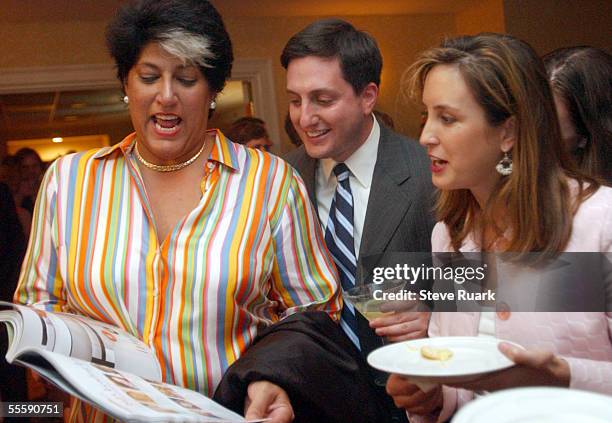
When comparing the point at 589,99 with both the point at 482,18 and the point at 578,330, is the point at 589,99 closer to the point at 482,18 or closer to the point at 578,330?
the point at 578,330

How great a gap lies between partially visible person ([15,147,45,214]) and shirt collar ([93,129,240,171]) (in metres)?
3.05

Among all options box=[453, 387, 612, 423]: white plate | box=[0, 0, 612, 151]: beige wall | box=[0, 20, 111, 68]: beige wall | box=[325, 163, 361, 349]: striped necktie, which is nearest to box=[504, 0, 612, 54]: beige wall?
box=[0, 0, 612, 151]: beige wall

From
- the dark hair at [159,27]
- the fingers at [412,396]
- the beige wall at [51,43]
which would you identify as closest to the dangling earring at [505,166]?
the fingers at [412,396]

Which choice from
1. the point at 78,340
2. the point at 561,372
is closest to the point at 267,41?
the point at 78,340

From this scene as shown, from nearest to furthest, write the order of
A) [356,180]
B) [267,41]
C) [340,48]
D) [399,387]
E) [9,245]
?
[399,387]
[356,180]
[340,48]
[9,245]
[267,41]

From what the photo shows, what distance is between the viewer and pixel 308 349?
4.40 ft

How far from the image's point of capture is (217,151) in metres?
1.63

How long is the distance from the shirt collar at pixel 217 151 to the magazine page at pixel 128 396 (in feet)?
2.12

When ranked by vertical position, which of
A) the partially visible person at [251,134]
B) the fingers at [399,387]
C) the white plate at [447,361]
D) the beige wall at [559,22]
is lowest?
the fingers at [399,387]

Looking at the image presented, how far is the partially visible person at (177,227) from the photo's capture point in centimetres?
145

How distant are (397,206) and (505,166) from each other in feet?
2.04

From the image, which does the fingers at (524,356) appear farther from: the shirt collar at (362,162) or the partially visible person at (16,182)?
the partially visible person at (16,182)

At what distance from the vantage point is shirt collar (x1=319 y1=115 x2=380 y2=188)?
207 cm

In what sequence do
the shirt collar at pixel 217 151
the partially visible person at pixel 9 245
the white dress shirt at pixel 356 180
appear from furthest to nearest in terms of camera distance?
the partially visible person at pixel 9 245 < the white dress shirt at pixel 356 180 < the shirt collar at pixel 217 151
